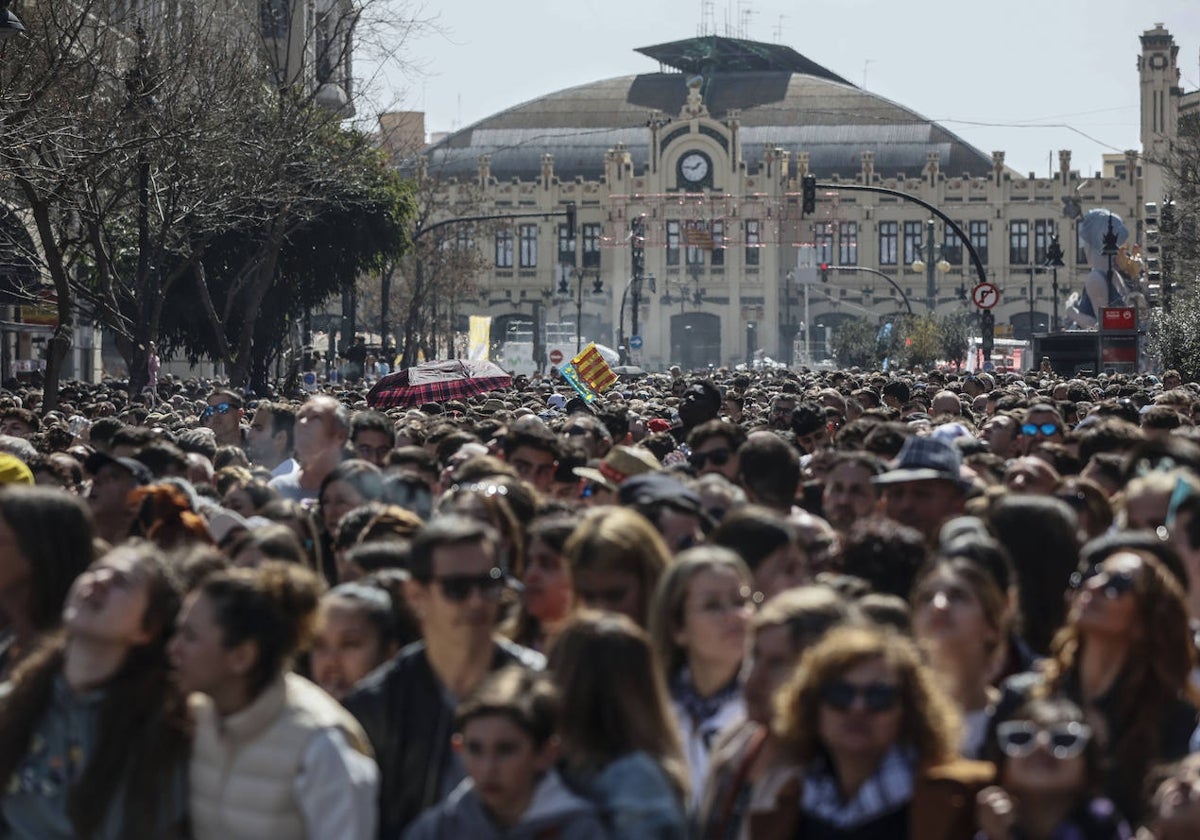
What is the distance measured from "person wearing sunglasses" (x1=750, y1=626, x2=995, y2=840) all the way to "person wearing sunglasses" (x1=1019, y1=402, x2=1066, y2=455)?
8513mm

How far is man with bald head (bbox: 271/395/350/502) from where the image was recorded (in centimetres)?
1138

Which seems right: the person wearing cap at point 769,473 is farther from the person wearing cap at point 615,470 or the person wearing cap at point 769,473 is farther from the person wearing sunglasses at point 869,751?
the person wearing sunglasses at point 869,751

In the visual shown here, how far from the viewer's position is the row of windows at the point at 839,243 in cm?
10975

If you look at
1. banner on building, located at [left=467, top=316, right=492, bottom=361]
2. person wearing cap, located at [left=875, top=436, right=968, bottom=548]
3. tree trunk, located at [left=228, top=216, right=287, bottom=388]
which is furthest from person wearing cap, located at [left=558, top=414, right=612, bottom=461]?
banner on building, located at [left=467, top=316, right=492, bottom=361]

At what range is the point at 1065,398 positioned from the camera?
2223 cm

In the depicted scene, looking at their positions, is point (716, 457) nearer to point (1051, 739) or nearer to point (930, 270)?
point (1051, 739)

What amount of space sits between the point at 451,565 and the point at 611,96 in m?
121

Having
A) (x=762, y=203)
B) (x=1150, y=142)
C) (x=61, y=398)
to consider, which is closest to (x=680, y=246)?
(x=762, y=203)

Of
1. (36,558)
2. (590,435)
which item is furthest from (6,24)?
(36,558)

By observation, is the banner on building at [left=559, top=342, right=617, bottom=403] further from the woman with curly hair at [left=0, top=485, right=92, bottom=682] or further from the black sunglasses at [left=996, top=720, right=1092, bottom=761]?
the black sunglasses at [left=996, top=720, right=1092, bottom=761]

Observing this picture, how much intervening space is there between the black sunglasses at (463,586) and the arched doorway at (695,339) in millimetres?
103869

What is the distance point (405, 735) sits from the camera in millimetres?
5641

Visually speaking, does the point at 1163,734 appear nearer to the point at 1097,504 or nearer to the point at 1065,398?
the point at 1097,504

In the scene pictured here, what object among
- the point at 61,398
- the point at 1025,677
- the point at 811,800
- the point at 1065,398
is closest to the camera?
the point at 811,800
